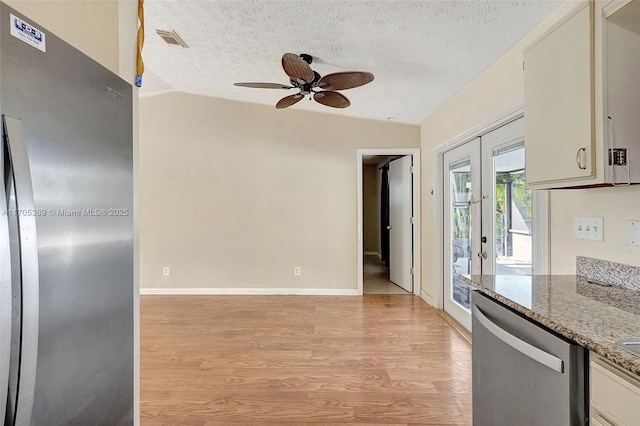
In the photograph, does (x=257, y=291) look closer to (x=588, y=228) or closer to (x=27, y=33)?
(x=588, y=228)

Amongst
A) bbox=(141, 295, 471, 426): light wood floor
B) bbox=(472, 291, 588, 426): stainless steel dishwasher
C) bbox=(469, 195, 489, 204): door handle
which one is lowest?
bbox=(141, 295, 471, 426): light wood floor

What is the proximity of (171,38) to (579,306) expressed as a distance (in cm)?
335

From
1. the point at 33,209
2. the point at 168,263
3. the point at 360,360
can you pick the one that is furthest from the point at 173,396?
the point at 168,263

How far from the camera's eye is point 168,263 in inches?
170

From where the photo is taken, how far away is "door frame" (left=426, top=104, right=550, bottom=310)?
1.83m

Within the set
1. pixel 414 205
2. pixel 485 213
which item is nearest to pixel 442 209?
pixel 414 205

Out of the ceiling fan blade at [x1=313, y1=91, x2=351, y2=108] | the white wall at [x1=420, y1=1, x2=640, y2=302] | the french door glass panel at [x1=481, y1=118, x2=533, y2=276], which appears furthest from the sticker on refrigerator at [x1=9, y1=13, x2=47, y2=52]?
the french door glass panel at [x1=481, y1=118, x2=533, y2=276]

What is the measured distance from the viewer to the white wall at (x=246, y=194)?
4242 mm

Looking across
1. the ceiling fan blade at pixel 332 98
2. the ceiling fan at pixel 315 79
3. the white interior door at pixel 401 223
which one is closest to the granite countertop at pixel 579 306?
the ceiling fan at pixel 315 79

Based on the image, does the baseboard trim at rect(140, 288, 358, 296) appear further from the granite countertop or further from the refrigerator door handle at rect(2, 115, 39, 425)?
the refrigerator door handle at rect(2, 115, 39, 425)

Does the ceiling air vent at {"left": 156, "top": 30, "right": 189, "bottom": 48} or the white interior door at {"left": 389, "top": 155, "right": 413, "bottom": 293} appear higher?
the ceiling air vent at {"left": 156, "top": 30, "right": 189, "bottom": 48}

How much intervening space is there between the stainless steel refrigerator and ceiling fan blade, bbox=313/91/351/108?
176 cm

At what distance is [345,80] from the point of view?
2.28 meters

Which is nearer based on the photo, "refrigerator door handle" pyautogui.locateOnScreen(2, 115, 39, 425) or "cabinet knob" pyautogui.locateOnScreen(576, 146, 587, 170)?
"refrigerator door handle" pyautogui.locateOnScreen(2, 115, 39, 425)
